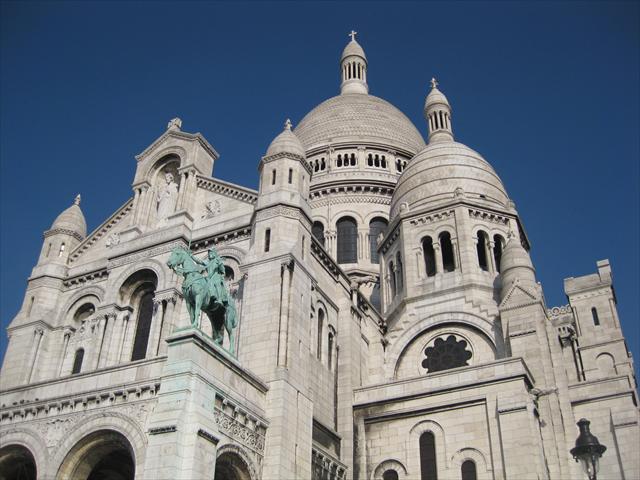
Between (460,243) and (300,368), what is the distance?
14181mm

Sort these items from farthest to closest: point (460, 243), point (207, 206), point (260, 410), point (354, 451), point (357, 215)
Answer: point (357, 215), point (460, 243), point (207, 206), point (354, 451), point (260, 410)

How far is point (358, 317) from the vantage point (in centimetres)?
3391

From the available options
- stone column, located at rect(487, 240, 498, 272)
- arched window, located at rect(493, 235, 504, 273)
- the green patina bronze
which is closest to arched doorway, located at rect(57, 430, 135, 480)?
the green patina bronze

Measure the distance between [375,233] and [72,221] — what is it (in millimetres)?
21031

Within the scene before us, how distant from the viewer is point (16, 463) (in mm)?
23953

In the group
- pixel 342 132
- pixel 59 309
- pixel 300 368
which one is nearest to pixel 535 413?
pixel 300 368

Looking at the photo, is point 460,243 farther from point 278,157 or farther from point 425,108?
point 425,108

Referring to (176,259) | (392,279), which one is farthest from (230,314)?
(392,279)

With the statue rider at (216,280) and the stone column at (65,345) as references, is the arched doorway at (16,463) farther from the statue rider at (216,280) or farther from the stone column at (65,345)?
the stone column at (65,345)

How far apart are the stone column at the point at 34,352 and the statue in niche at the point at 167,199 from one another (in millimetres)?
7600

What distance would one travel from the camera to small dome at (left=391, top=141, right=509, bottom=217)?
131ft

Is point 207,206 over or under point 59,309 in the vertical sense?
over

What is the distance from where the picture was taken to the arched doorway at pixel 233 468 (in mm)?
22188

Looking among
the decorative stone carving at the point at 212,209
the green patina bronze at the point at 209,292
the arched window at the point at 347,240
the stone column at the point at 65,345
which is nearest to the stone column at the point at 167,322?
the decorative stone carving at the point at 212,209
